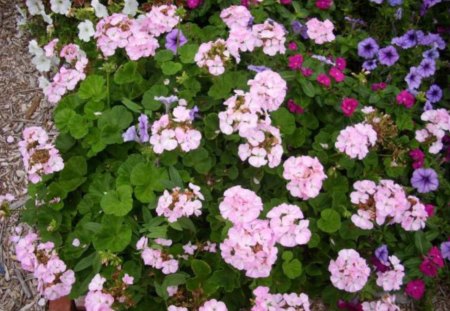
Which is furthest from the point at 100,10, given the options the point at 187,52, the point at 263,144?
the point at 263,144

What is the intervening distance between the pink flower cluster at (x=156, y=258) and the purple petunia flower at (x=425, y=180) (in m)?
1.27

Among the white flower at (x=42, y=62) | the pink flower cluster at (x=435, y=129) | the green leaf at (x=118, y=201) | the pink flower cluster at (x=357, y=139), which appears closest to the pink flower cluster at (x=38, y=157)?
the green leaf at (x=118, y=201)

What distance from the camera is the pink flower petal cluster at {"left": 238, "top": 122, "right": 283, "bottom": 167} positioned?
221cm

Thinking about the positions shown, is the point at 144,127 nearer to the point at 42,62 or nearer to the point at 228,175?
the point at 228,175

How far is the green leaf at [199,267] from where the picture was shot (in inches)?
87.9

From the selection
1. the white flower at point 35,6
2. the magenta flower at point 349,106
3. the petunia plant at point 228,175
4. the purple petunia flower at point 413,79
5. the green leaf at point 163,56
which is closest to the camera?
the petunia plant at point 228,175

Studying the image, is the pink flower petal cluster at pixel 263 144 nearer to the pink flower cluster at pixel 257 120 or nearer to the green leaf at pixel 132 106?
the pink flower cluster at pixel 257 120

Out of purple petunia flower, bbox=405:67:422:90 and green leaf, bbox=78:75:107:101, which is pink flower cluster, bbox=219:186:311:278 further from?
purple petunia flower, bbox=405:67:422:90

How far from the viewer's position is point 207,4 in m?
3.24

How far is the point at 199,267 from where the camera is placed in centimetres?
223

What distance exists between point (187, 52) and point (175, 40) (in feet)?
0.50

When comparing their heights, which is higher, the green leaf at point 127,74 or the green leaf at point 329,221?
the green leaf at point 127,74

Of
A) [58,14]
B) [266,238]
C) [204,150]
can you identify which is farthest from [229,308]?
[58,14]

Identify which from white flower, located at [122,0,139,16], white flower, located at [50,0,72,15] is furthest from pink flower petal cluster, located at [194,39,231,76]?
white flower, located at [50,0,72,15]
